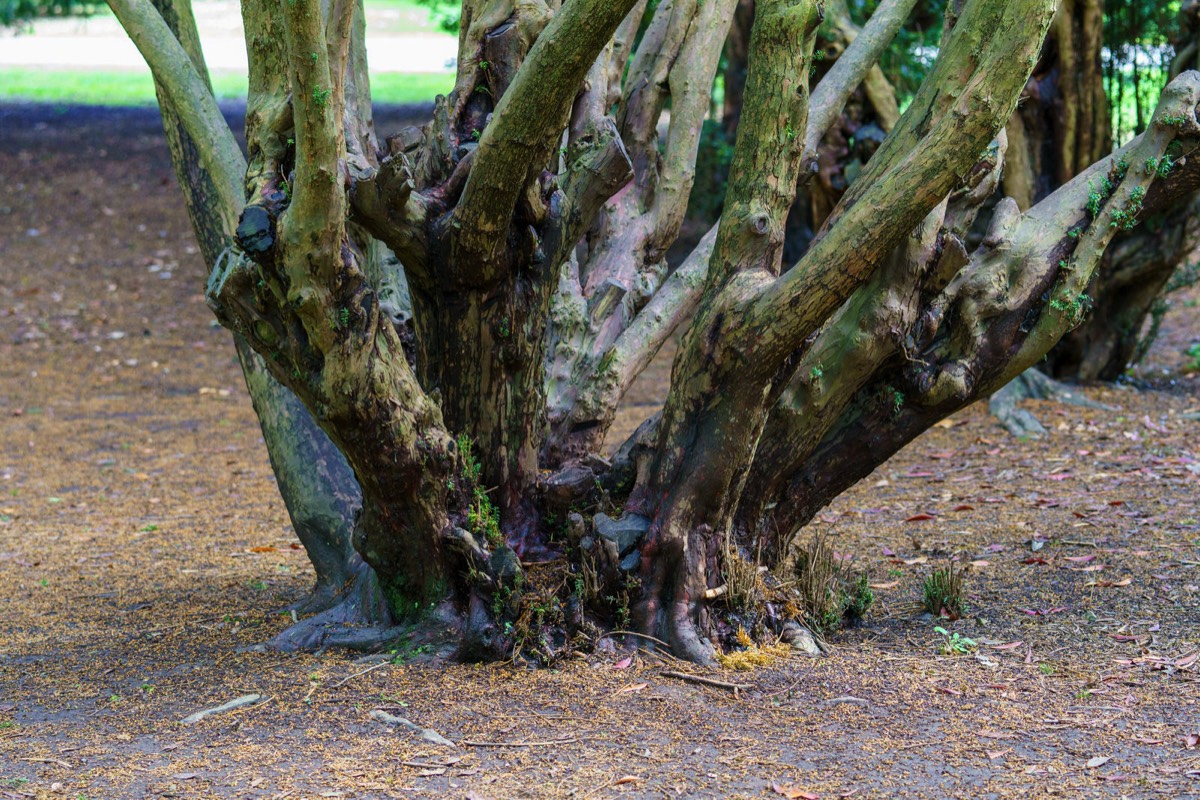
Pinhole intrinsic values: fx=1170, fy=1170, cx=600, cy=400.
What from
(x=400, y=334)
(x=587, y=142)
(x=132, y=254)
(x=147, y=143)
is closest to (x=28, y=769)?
(x=400, y=334)

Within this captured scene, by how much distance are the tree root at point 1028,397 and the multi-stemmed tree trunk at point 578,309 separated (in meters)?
3.53

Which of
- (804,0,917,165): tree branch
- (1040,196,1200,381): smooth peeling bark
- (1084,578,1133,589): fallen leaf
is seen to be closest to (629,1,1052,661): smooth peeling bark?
(804,0,917,165): tree branch

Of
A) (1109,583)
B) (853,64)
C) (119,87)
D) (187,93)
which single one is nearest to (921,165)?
(853,64)

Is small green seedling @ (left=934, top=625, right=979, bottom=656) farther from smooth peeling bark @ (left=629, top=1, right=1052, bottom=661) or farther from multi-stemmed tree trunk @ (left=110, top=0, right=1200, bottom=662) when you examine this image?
smooth peeling bark @ (left=629, top=1, right=1052, bottom=661)

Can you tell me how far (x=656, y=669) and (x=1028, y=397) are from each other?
211 inches

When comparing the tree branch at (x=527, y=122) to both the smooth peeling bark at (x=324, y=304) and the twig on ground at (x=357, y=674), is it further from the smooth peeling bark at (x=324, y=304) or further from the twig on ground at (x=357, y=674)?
the twig on ground at (x=357, y=674)

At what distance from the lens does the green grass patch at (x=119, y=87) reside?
22.4 m

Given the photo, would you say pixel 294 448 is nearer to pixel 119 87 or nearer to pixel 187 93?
pixel 187 93

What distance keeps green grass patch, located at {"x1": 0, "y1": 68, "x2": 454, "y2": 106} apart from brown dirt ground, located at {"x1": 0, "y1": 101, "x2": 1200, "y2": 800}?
15772mm

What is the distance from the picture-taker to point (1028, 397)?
8.09 m

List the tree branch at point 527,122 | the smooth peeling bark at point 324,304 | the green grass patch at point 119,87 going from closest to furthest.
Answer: the smooth peeling bark at point 324,304
the tree branch at point 527,122
the green grass patch at point 119,87

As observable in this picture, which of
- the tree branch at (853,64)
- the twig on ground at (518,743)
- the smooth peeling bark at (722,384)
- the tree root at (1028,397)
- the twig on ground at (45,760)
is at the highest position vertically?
the tree branch at (853,64)

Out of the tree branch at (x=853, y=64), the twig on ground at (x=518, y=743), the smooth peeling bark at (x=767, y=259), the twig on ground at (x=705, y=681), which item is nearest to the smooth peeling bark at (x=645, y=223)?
the tree branch at (x=853, y=64)

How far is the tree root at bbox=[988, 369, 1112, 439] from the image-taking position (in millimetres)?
7410
